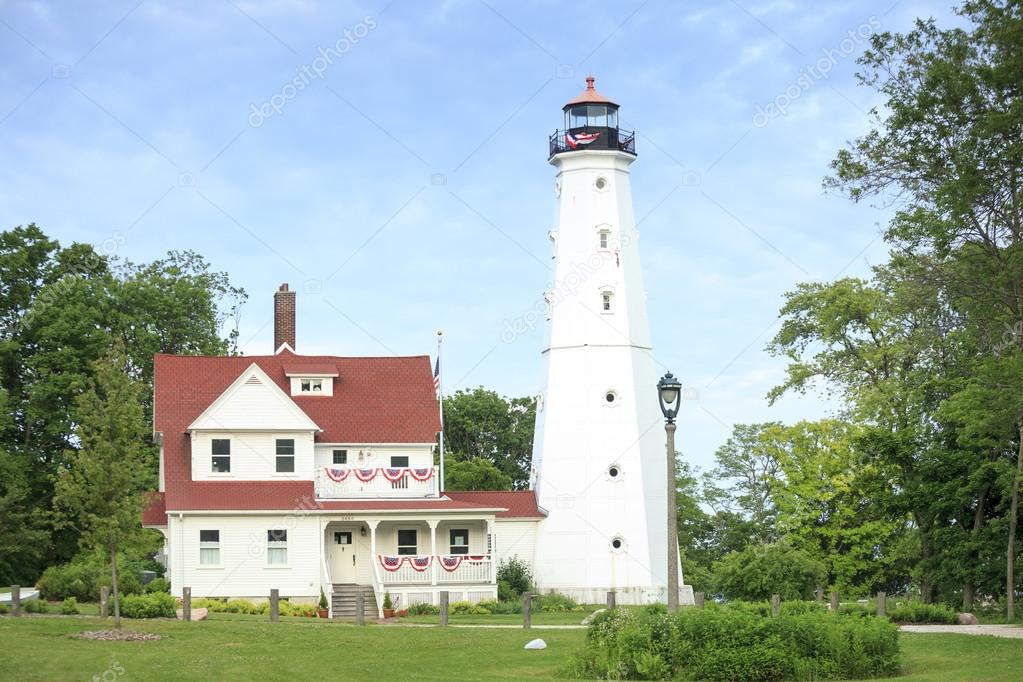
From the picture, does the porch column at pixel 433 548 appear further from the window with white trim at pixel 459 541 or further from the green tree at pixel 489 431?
the green tree at pixel 489 431

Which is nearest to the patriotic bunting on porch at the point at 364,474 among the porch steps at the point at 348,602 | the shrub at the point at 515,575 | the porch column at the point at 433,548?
the porch column at the point at 433,548

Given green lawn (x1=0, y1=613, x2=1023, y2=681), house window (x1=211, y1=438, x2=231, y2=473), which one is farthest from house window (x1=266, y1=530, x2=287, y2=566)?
green lawn (x1=0, y1=613, x2=1023, y2=681)

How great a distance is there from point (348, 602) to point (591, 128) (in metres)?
19.5

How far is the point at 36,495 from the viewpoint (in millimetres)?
52531

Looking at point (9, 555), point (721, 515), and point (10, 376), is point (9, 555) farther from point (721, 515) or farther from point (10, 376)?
point (721, 515)

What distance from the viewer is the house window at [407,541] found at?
1829 inches

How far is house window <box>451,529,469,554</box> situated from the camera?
47.2 meters

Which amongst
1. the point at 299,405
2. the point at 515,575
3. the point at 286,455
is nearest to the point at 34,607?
the point at 286,455

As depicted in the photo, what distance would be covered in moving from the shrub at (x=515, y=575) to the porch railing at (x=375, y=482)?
3.99 meters

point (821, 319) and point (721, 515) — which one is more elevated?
point (821, 319)

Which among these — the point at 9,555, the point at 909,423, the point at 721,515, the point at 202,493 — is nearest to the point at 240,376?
the point at 202,493

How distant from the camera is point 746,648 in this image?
71.5 feet

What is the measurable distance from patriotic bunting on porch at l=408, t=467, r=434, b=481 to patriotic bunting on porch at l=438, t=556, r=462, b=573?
10.3ft

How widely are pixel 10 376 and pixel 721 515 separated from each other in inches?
1255
